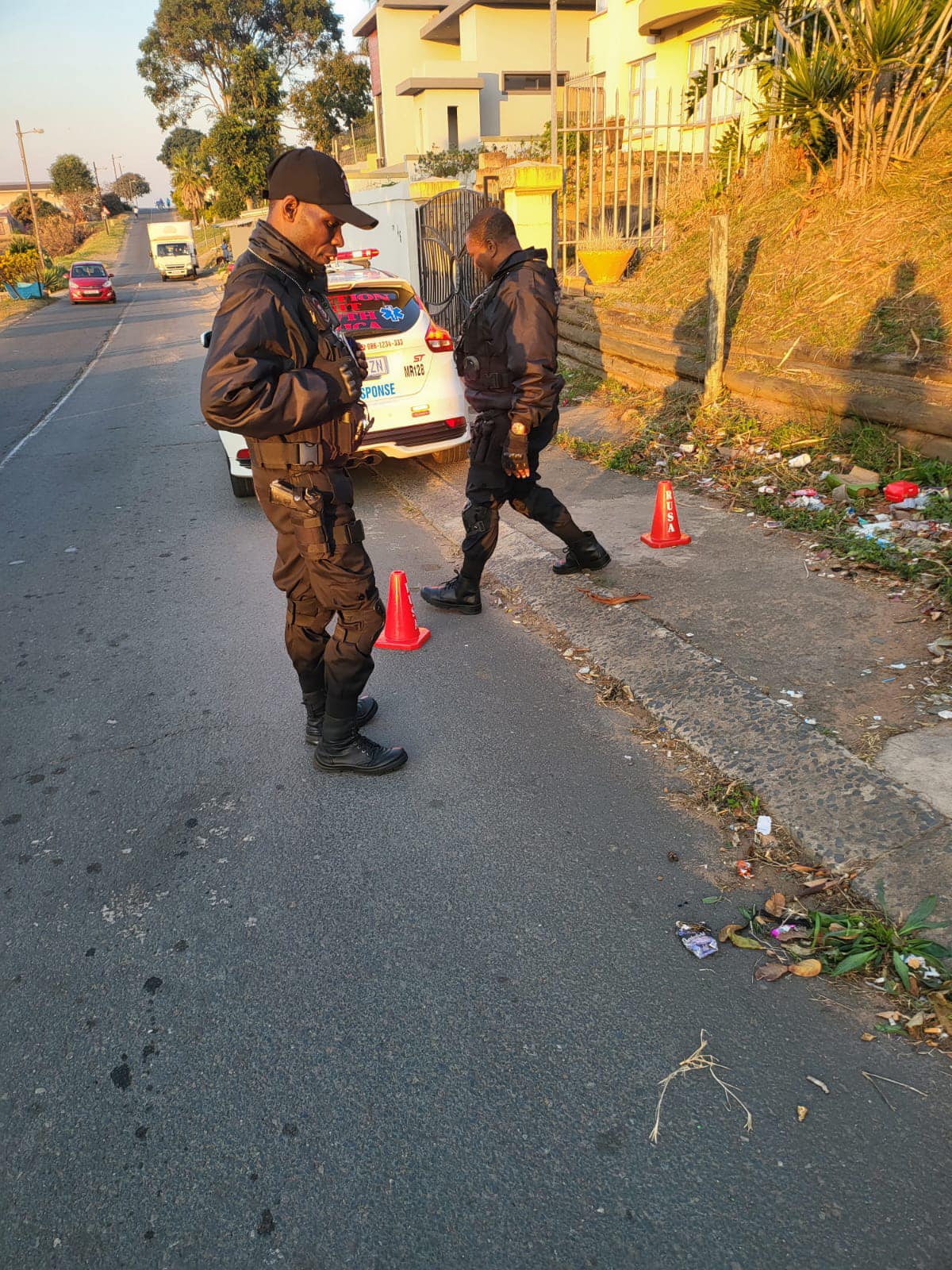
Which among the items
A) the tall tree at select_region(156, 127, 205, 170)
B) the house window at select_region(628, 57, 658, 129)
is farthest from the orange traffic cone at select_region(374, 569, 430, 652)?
the tall tree at select_region(156, 127, 205, 170)

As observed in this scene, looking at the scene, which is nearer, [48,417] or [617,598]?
[617,598]

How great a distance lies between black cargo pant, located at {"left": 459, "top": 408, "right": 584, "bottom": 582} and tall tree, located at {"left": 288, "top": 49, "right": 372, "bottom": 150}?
47.8 metres

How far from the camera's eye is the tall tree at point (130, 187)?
135625 millimetres

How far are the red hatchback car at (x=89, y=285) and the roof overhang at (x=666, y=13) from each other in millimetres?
22381

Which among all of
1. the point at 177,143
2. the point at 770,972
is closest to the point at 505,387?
the point at 770,972

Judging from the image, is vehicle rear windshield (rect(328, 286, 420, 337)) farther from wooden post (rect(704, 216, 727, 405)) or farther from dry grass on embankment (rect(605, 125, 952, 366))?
dry grass on embankment (rect(605, 125, 952, 366))

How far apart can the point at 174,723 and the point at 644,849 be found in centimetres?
218

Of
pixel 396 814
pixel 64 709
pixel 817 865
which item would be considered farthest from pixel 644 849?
pixel 64 709

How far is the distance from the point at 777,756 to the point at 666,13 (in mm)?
19950

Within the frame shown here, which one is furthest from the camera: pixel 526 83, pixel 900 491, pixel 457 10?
pixel 526 83

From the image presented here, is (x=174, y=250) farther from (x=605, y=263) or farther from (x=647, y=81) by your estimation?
(x=605, y=263)

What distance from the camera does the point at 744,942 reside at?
2.49 meters

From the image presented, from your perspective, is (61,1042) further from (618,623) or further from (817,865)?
(618,623)

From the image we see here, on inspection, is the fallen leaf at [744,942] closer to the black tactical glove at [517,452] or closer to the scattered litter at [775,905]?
the scattered litter at [775,905]
